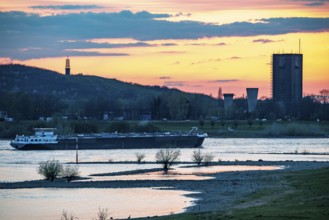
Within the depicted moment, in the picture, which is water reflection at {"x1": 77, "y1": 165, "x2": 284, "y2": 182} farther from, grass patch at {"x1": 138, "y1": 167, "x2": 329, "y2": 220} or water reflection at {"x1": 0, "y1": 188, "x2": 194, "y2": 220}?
grass patch at {"x1": 138, "y1": 167, "x2": 329, "y2": 220}

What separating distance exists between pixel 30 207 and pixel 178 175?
23965 millimetres

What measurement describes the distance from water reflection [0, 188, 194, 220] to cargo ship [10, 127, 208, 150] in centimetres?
7716

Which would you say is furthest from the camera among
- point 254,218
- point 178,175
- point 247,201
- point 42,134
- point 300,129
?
point 300,129

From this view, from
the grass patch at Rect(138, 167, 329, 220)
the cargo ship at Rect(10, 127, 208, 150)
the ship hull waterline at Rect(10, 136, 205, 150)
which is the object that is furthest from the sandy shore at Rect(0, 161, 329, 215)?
the ship hull waterline at Rect(10, 136, 205, 150)

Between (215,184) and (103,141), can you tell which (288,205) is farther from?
(103,141)

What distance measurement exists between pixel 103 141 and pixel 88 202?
8921 centimetres

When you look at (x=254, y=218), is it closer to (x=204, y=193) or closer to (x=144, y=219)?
(x=144, y=219)

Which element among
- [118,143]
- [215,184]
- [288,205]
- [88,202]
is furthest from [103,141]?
[288,205]

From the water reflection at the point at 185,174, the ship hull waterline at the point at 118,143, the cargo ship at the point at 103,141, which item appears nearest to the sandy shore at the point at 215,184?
the water reflection at the point at 185,174

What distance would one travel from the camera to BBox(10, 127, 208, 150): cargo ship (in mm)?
137375

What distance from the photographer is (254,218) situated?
3531 cm

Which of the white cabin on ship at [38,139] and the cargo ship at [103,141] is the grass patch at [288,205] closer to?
the cargo ship at [103,141]

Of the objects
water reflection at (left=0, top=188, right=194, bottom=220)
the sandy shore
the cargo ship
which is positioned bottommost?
water reflection at (left=0, top=188, right=194, bottom=220)

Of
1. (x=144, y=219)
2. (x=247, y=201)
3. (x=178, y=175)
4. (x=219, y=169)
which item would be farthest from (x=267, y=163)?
(x=144, y=219)
